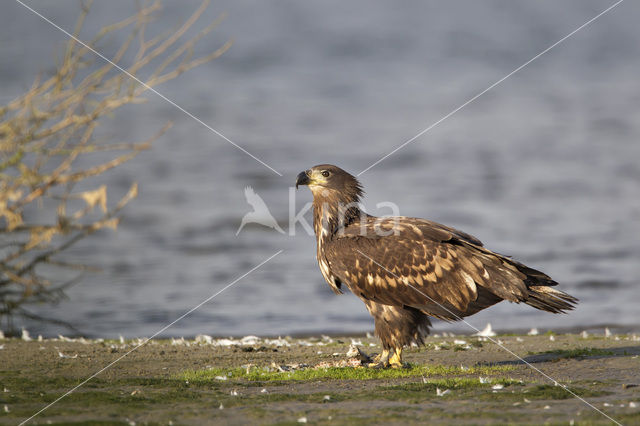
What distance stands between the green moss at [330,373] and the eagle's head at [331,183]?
2.52 m

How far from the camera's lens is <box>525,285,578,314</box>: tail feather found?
9.06 meters

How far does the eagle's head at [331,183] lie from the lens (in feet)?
34.4

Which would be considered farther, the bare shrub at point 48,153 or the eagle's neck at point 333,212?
the eagle's neck at point 333,212

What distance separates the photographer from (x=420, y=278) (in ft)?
30.8


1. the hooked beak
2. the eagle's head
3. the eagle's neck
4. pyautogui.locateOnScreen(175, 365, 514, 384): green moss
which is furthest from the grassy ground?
the hooked beak

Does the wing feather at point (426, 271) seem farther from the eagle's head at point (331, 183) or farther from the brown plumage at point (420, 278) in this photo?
the eagle's head at point (331, 183)

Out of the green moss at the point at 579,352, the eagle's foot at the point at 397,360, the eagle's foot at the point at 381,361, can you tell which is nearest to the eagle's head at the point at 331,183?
the eagle's foot at the point at 381,361

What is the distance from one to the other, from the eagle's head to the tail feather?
Result: 253cm

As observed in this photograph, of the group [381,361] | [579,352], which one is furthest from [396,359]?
[579,352]

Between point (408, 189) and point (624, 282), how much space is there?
675cm

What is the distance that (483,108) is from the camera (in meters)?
32.1

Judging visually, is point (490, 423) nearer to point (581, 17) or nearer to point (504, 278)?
point (504, 278)

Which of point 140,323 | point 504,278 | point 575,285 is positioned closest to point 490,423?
point 504,278

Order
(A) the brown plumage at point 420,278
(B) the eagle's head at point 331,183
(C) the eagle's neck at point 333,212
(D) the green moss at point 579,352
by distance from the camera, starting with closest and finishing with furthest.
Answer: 1. (A) the brown plumage at point 420,278
2. (D) the green moss at point 579,352
3. (C) the eagle's neck at point 333,212
4. (B) the eagle's head at point 331,183
